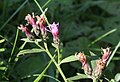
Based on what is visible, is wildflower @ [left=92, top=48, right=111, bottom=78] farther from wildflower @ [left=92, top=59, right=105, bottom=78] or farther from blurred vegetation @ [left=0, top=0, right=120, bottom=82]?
blurred vegetation @ [left=0, top=0, right=120, bottom=82]

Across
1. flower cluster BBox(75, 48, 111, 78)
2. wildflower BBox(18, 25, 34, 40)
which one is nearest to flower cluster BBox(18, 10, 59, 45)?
wildflower BBox(18, 25, 34, 40)

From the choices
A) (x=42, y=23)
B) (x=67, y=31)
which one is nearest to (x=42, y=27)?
(x=42, y=23)

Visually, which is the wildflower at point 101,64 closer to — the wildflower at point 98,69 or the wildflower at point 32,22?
the wildflower at point 98,69

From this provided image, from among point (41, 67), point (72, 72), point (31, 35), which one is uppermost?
point (31, 35)

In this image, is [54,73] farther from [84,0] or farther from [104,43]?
[84,0]

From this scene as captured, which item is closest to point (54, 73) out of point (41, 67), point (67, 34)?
point (41, 67)

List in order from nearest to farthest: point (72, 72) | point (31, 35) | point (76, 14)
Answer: point (31, 35), point (72, 72), point (76, 14)

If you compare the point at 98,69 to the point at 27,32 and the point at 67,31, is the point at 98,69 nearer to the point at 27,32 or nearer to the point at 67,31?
the point at 27,32

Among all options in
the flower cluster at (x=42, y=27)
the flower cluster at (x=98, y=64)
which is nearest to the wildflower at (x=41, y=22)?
the flower cluster at (x=42, y=27)
